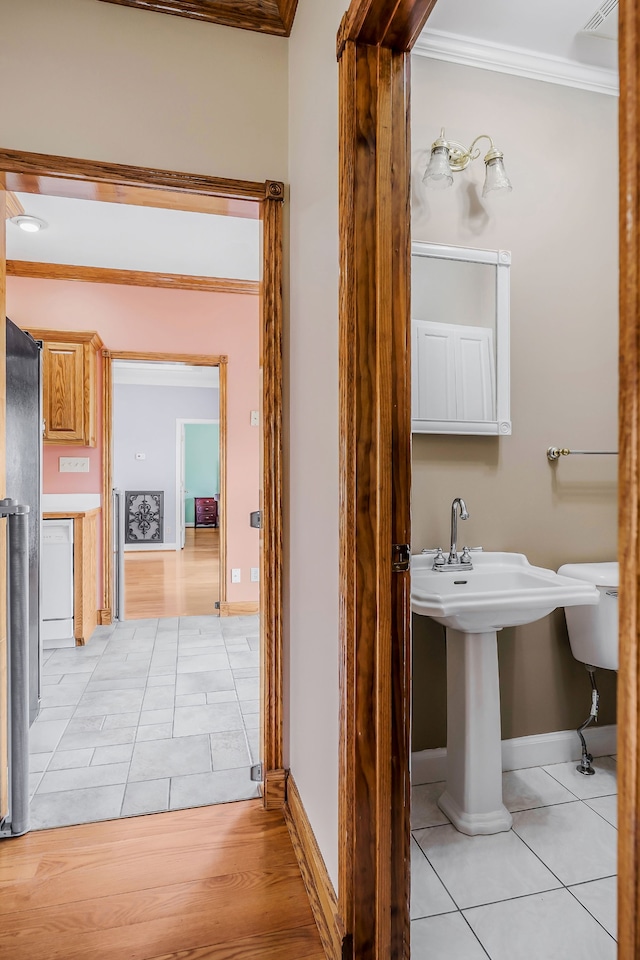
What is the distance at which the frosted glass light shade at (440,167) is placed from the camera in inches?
77.1

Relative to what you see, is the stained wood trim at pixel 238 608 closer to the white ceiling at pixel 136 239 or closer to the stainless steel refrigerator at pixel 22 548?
the stainless steel refrigerator at pixel 22 548

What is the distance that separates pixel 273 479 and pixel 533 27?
1788 mm

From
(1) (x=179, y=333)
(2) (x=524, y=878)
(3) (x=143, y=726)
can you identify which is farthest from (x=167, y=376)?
(2) (x=524, y=878)

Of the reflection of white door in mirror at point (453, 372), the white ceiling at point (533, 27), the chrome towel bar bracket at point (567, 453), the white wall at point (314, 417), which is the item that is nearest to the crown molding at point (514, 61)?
the white ceiling at point (533, 27)

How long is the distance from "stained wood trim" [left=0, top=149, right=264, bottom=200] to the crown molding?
0.82 m

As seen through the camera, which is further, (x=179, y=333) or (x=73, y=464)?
(x=179, y=333)

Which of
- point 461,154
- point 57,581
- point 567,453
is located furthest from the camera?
point 57,581

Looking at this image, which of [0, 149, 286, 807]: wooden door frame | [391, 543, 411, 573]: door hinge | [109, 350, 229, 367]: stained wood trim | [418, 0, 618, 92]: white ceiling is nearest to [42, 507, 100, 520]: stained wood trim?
[109, 350, 229, 367]: stained wood trim

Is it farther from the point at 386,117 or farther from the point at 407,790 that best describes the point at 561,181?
the point at 407,790

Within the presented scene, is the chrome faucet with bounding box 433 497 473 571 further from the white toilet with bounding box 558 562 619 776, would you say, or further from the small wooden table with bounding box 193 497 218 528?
the small wooden table with bounding box 193 497 218 528

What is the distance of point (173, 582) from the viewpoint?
5957 mm

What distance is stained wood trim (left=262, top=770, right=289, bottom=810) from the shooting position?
1941mm

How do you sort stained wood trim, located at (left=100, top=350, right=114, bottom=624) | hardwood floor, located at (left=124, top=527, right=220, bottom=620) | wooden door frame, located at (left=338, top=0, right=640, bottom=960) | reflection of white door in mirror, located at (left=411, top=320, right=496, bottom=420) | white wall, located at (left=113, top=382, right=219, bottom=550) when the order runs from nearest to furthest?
wooden door frame, located at (left=338, top=0, right=640, bottom=960) < reflection of white door in mirror, located at (left=411, top=320, right=496, bottom=420) < stained wood trim, located at (left=100, top=350, right=114, bottom=624) < hardwood floor, located at (left=124, top=527, right=220, bottom=620) < white wall, located at (left=113, top=382, right=219, bottom=550)

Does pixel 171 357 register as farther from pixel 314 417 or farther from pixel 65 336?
pixel 314 417
